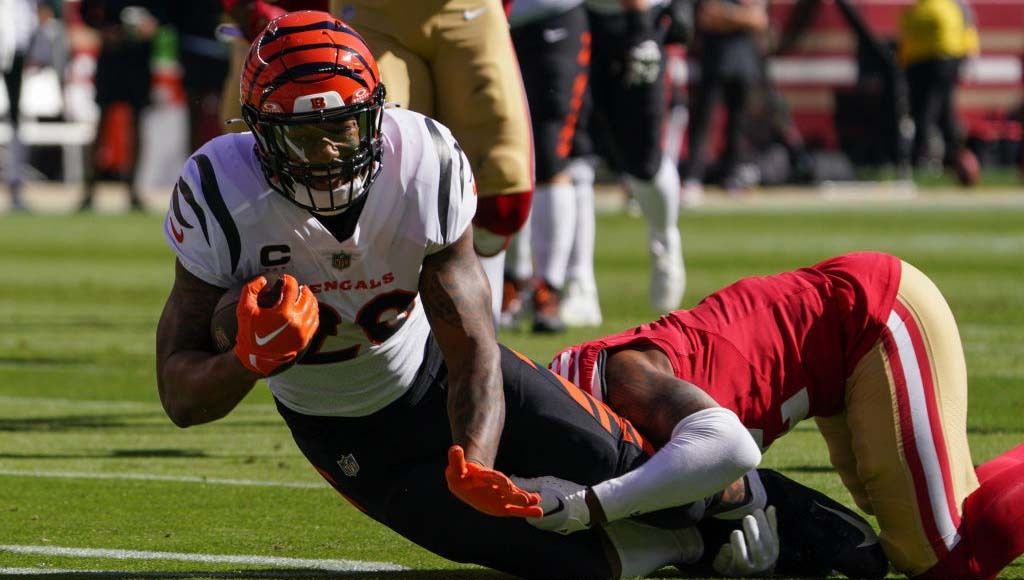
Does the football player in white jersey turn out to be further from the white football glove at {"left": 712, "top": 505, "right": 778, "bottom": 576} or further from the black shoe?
the black shoe

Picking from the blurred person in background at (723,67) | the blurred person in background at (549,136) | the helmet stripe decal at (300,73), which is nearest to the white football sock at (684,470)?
the helmet stripe decal at (300,73)

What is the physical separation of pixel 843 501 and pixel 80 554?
5.76 feet

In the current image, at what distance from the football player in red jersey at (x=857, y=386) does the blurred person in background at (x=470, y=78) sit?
1.77 metres

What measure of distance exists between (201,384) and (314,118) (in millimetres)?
510

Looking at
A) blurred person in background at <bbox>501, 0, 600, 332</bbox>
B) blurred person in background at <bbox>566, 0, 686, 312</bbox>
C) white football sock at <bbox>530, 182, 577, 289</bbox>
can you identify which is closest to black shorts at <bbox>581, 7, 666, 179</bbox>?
blurred person in background at <bbox>566, 0, 686, 312</bbox>

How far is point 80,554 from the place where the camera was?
4.19 meters

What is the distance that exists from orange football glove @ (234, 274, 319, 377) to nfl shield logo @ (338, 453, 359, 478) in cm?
63

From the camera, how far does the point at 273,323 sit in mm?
3271

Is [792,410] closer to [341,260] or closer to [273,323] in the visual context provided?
[341,260]

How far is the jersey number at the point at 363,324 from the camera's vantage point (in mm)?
3707

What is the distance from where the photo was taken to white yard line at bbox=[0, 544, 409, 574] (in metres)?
4.05

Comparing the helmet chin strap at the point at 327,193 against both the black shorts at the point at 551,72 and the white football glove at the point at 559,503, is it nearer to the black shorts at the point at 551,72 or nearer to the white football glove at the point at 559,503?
the white football glove at the point at 559,503

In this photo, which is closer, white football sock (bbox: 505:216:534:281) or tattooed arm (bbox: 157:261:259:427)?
tattooed arm (bbox: 157:261:259:427)

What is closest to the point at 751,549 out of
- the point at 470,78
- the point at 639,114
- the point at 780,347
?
the point at 780,347
